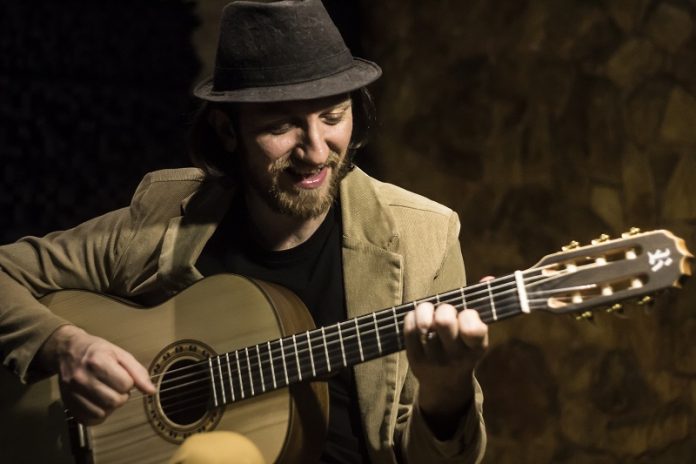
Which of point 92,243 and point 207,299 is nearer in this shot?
point 207,299

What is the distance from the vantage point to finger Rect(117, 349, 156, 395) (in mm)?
2198

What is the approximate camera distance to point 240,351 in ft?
7.21

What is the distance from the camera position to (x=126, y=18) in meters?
3.37

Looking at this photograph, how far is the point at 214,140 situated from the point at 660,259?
128 centimetres

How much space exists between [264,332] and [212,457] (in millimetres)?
Result: 447

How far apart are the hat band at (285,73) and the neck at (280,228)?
31 cm

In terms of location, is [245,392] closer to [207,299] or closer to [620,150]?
[207,299]

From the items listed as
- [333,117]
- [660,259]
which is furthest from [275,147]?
[660,259]

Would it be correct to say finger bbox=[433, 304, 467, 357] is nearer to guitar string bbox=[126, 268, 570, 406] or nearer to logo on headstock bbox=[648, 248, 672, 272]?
guitar string bbox=[126, 268, 570, 406]

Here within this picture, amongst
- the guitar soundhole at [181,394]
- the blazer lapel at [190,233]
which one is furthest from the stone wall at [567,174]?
the guitar soundhole at [181,394]

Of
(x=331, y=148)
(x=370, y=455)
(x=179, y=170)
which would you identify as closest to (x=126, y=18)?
(x=179, y=170)

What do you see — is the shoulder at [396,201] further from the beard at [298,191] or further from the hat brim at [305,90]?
the hat brim at [305,90]

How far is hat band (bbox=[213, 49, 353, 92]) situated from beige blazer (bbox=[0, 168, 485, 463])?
290 mm

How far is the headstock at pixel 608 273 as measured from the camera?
175 cm
